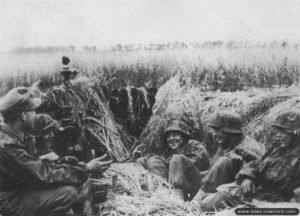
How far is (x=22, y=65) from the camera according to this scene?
4.85 m

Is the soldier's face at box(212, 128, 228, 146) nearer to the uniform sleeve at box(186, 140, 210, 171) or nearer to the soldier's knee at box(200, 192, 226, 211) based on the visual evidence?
the uniform sleeve at box(186, 140, 210, 171)

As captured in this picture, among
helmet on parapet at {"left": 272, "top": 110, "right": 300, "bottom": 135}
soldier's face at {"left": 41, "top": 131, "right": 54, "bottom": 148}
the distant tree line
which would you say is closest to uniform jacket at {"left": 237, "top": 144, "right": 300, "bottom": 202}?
helmet on parapet at {"left": 272, "top": 110, "right": 300, "bottom": 135}

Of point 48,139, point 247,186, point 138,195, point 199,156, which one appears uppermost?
point 48,139

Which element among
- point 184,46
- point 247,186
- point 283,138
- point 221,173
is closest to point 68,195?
point 221,173

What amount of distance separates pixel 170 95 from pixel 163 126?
14.3 inches

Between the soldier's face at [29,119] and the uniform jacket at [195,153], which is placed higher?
the soldier's face at [29,119]

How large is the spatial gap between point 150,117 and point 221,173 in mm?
1002

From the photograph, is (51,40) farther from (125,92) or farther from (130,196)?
(130,196)

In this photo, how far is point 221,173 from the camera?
432cm

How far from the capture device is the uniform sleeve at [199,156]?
4.45m

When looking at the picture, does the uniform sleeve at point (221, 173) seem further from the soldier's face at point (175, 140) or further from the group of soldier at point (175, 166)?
the soldier's face at point (175, 140)

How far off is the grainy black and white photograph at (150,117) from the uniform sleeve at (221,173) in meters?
0.01

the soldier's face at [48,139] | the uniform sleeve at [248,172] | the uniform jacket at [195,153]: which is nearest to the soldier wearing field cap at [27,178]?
the soldier's face at [48,139]

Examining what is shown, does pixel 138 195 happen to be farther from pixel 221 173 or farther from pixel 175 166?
pixel 221 173
